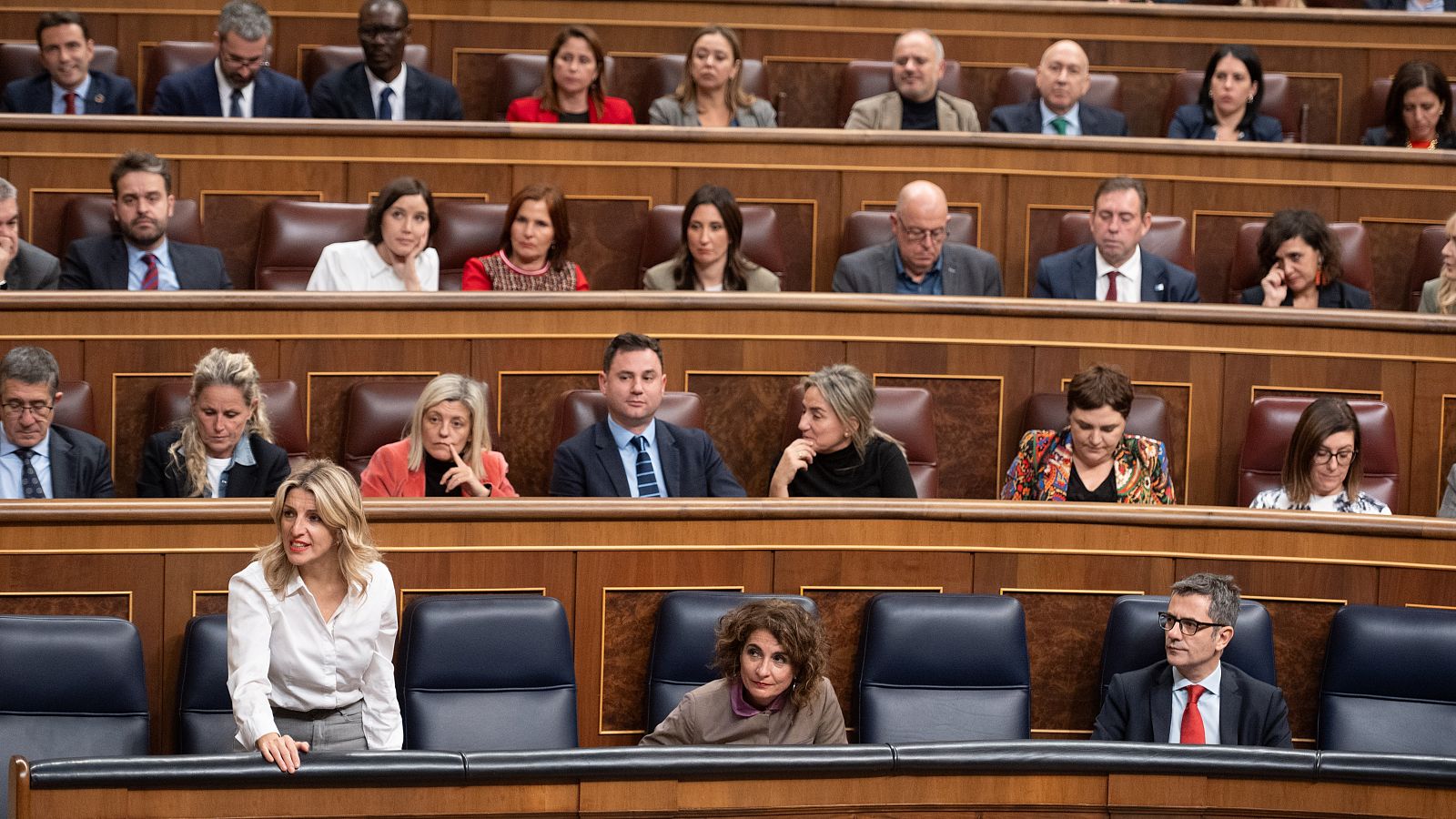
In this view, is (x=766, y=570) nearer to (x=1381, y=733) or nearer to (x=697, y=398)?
(x=697, y=398)

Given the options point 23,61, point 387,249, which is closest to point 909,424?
point 387,249

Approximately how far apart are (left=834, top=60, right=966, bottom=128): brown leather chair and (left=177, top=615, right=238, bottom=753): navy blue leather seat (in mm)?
2210

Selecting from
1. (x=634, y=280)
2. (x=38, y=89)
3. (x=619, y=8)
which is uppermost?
(x=619, y=8)

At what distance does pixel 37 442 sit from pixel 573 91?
148cm

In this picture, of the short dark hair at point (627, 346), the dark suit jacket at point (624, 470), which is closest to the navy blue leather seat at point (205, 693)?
the dark suit jacket at point (624, 470)

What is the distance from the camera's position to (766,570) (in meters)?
2.46

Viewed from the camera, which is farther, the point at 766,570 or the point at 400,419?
the point at 400,419

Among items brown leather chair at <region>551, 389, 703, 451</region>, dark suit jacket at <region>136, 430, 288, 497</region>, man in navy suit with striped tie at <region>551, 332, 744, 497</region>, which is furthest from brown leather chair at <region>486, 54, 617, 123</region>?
dark suit jacket at <region>136, 430, 288, 497</region>

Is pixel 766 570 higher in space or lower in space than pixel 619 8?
lower

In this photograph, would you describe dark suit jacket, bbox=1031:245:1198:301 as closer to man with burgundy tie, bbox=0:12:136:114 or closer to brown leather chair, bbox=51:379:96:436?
brown leather chair, bbox=51:379:96:436

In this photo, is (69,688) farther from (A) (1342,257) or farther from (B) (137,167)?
(A) (1342,257)

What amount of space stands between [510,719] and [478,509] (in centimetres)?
31

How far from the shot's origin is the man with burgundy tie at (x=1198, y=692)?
2.28m

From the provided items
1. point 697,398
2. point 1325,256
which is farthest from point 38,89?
point 1325,256
